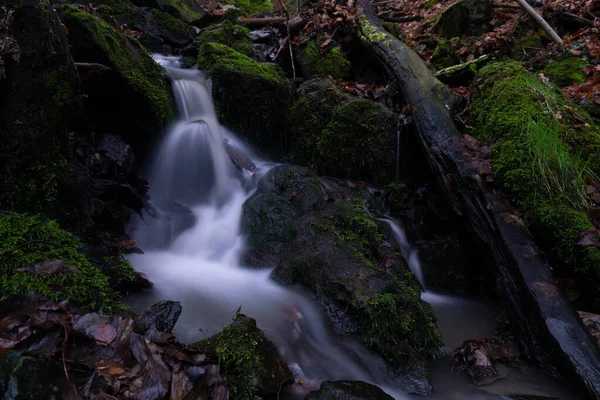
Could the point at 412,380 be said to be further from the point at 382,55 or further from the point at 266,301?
the point at 382,55

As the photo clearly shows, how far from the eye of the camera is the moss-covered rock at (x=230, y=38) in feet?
24.7

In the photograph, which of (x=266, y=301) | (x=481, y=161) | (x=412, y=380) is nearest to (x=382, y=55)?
(x=481, y=161)

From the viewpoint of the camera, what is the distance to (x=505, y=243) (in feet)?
11.6

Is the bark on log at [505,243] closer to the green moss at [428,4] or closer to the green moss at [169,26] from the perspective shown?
the green moss at [169,26]

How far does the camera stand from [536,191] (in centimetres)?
372

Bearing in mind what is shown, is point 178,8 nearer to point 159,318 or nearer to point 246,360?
point 159,318

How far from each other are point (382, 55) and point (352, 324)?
206 inches

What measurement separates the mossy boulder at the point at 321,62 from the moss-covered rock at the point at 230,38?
44.1 inches

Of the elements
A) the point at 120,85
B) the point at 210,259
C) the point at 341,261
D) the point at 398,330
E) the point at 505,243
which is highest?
the point at 120,85

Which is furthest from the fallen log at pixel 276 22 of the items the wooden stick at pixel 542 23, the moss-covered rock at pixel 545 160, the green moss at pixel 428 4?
the moss-covered rock at pixel 545 160

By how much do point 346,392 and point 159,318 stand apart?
49.9 inches

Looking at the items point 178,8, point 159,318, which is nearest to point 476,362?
point 159,318

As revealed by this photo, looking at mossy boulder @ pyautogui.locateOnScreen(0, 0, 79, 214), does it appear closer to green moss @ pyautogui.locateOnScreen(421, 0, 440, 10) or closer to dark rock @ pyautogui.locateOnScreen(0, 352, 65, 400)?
dark rock @ pyautogui.locateOnScreen(0, 352, 65, 400)

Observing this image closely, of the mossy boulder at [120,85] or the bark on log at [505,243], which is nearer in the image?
the bark on log at [505,243]
